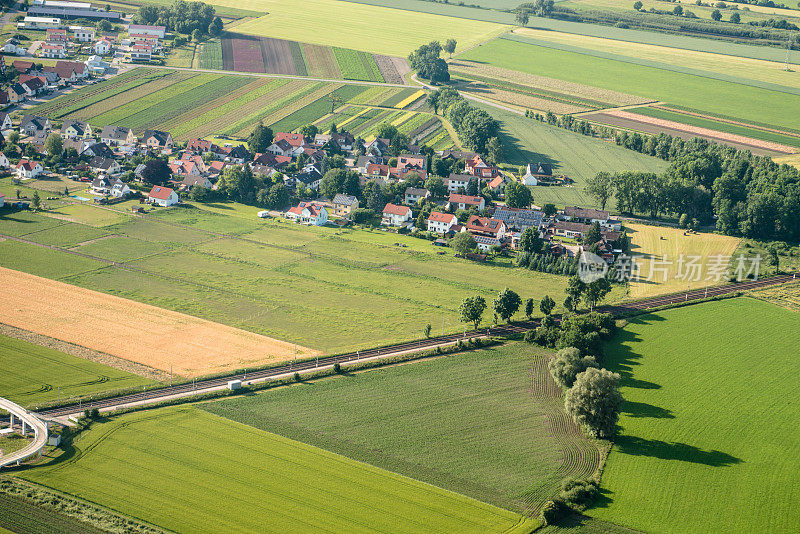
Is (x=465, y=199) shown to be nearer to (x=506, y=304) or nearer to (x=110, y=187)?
(x=506, y=304)

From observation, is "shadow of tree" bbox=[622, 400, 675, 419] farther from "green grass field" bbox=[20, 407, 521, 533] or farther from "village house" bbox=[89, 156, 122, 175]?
"village house" bbox=[89, 156, 122, 175]

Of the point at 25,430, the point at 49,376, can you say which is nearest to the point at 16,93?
the point at 49,376

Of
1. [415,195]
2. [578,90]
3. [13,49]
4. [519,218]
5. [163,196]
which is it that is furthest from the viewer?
[578,90]

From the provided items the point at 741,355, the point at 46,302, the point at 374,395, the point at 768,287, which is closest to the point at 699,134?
the point at 768,287

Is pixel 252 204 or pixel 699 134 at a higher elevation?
pixel 699 134

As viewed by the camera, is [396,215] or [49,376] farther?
[396,215]

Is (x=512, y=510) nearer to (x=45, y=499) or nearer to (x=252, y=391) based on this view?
(x=252, y=391)

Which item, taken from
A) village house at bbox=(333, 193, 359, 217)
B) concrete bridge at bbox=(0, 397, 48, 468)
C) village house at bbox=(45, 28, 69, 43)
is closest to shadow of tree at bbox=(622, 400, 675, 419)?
concrete bridge at bbox=(0, 397, 48, 468)
